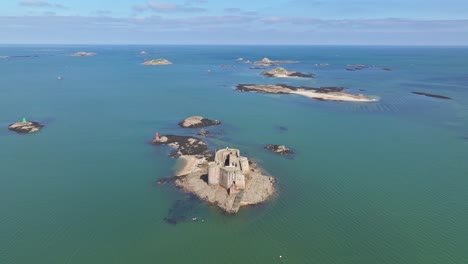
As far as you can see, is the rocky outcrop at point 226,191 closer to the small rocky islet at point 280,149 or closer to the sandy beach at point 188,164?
the sandy beach at point 188,164

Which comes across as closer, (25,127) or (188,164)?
(188,164)

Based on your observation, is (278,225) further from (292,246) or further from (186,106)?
(186,106)

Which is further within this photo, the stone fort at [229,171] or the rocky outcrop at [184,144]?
the rocky outcrop at [184,144]

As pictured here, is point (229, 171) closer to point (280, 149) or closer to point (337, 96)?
point (280, 149)

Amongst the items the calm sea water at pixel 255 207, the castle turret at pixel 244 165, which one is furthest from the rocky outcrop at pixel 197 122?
the castle turret at pixel 244 165

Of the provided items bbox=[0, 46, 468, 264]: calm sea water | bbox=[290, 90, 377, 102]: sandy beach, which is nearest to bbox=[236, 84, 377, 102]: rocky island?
bbox=[290, 90, 377, 102]: sandy beach

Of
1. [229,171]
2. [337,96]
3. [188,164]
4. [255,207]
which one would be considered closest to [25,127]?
[188,164]

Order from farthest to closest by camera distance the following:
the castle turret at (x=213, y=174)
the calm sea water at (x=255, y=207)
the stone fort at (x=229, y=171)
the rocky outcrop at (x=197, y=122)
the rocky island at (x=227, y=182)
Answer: the rocky outcrop at (x=197, y=122) < the castle turret at (x=213, y=174) < the stone fort at (x=229, y=171) < the rocky island at (x=227, y=182) < the calm sea water at (x=255, y=207)
